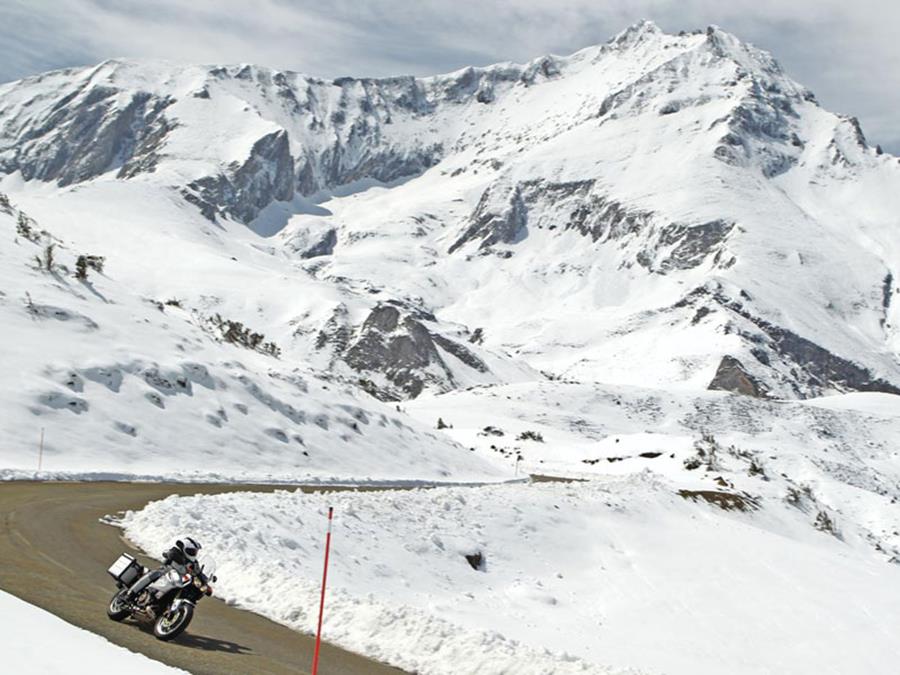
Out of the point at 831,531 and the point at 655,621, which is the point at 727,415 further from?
the point at 655,621

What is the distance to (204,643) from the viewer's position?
12.8 meters

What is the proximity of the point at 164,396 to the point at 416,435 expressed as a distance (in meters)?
20.1

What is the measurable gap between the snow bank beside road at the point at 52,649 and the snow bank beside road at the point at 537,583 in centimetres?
431

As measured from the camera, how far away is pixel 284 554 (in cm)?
2184

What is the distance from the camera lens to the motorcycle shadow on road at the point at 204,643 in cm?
1259

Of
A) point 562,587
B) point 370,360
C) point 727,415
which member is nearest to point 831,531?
point 562,587

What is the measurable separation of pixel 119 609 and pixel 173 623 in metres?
0.91

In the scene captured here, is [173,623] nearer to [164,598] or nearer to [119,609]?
[164,598]

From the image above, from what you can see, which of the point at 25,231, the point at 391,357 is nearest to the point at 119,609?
the point at 25,231

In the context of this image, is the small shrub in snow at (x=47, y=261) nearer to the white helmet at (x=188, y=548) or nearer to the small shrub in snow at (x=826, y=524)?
the white helmet at (x=188, y=548)

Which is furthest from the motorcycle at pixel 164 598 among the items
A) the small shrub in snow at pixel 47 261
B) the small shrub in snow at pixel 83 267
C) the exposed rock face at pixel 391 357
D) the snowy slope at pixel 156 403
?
the exposed rock face at pixel 391 357

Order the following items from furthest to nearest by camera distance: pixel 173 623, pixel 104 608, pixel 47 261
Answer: pixel 47 261 → pixel 104 608 → pixel 173 623

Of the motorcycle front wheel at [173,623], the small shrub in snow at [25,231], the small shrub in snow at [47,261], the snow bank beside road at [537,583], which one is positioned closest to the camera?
the motorcycle front wheel at [173,623]

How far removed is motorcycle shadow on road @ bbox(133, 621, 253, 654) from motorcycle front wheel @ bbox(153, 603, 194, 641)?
148 mm
